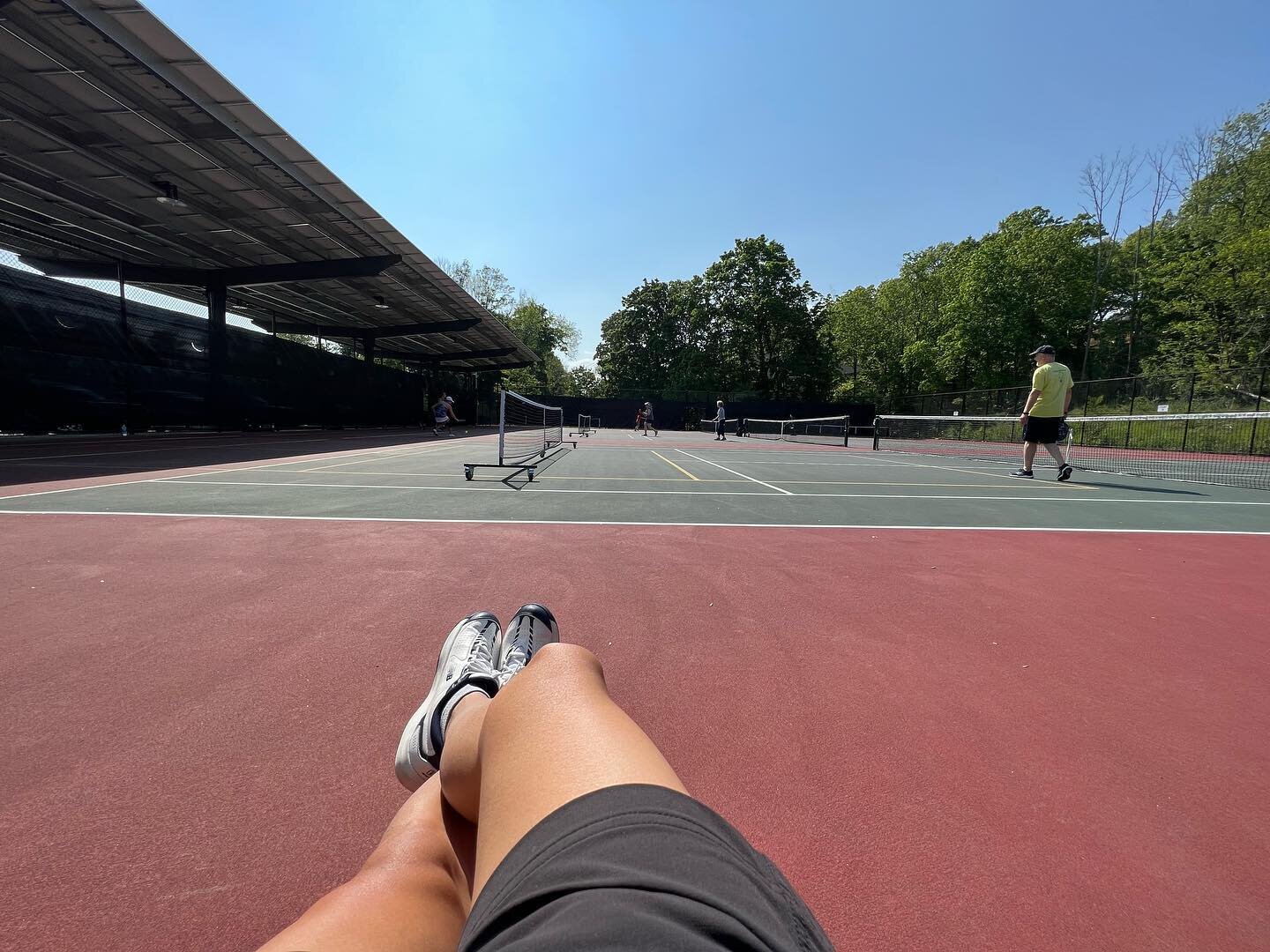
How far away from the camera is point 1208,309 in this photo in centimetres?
2503

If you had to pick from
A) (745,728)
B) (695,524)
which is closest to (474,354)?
(695,524)

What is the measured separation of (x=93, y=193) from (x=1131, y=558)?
24.1 meters

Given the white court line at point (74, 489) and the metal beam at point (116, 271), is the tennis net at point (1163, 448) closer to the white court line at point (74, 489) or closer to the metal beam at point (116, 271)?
the white court line at point (74, 489)

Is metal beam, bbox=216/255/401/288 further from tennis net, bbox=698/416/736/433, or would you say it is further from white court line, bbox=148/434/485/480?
tennis net, bbox=698/416/736/433

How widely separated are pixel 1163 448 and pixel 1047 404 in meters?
15.1

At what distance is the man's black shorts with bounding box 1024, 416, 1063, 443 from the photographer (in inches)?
370

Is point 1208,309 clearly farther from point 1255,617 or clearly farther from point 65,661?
point 65,661

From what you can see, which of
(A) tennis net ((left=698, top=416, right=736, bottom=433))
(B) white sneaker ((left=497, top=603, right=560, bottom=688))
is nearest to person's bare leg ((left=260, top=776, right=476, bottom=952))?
(B) white sneaker ((left=497, top=603, right=560, bottom=688))

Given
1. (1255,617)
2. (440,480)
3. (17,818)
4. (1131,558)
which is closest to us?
(17,818)

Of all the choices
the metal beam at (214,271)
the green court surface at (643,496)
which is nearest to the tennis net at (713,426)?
the metal beam at (214,271)

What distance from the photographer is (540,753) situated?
1097mm

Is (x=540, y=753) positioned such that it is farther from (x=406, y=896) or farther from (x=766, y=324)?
(x=766, y=324)

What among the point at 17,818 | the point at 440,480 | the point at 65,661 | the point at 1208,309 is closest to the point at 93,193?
the point at 440,480

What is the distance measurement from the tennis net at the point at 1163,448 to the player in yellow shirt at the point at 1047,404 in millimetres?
481
